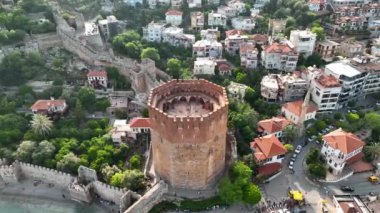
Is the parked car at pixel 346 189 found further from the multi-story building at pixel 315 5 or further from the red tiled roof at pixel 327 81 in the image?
the multi-story building at pixel 315 5

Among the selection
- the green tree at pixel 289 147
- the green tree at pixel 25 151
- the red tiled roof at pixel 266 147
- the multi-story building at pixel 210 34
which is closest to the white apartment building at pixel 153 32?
the multi-story building at pixel 210 34

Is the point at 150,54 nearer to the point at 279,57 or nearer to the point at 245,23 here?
the point at 279,57

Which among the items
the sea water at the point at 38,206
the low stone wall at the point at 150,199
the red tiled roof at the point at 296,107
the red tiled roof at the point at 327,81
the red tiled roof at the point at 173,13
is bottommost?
the sea water at the point at 38,206

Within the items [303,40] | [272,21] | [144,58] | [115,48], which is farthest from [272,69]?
[115,48]

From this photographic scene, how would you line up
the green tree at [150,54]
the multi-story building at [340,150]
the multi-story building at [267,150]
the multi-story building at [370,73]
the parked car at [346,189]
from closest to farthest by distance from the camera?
the parked car at [346,189], the multi-story building at [267,150], the multi-story building at [340,150], the multi-story building at [370,73], the green tree at [150,54]

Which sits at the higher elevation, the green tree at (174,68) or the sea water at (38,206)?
the green tree at (174,68)

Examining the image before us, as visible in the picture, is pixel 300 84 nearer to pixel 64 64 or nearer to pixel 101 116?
pixel 101 116

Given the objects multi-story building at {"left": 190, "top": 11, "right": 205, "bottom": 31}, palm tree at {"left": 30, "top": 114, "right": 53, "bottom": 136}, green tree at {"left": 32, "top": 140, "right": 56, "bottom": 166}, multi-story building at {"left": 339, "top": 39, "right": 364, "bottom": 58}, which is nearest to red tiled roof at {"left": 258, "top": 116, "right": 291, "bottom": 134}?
multi-story building at {"left": 339, "top": 39, "right": 364, "bottom": 58}

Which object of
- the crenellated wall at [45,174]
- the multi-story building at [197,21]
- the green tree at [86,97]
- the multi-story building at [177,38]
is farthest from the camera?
the multi-story building at [197,21]
